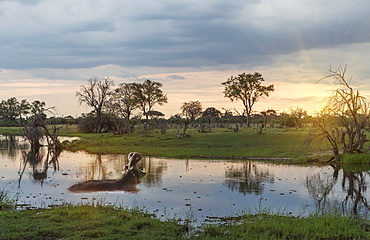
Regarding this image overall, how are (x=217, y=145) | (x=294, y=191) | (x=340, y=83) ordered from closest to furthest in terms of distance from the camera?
(x=294, y=191)
(x=340, y=83)
(x=217, y=145)

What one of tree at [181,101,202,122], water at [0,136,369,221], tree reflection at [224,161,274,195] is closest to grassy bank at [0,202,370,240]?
water at [0,136,369,221]

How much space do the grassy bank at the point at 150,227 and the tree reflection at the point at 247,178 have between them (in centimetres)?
502

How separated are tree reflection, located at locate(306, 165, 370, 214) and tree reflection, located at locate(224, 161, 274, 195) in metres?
1.92

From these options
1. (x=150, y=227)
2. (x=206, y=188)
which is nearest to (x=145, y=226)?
(x=150, y=227)

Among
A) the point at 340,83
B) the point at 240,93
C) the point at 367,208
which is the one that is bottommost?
the point at 367,208

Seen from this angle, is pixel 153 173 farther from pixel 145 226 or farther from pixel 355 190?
pixel 145 226

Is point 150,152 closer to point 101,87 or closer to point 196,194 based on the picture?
point 196,194

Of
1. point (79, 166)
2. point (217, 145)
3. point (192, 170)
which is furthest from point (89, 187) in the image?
point (217, 145)

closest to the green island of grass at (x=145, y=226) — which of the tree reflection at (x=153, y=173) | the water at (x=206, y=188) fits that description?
the water at (x=206, y=188)

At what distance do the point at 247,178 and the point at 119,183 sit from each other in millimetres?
6195

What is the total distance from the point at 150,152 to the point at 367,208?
64.3ft

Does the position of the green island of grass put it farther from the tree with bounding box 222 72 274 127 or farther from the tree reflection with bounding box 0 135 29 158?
the tree with bounding box 222 72 274 127

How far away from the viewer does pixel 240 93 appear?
258ft

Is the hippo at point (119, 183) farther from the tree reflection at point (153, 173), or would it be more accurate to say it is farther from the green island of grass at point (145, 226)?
the green island of grass at point (145, 226)
